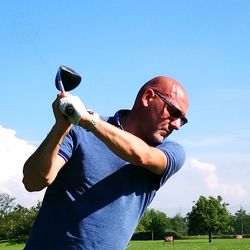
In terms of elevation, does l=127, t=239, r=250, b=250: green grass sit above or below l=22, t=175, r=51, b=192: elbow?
above

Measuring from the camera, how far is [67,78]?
11.8 feet

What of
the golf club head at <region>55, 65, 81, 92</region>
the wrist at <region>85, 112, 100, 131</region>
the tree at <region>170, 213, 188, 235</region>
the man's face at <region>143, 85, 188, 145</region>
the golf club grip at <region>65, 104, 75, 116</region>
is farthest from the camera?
the tree at <region>170, 213, 188, 235</region>

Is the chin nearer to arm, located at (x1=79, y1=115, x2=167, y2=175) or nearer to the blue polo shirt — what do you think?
arm, located at (x1=79, y1=115, x2=167, y2=175)

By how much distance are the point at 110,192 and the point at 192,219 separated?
102936 millimetres

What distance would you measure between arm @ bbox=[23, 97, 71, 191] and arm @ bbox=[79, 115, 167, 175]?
0.18m

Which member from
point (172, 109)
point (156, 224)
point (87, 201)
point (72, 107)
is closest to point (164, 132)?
point (172, 109)

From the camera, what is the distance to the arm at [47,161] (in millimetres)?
3396

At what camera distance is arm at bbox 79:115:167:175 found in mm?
3361

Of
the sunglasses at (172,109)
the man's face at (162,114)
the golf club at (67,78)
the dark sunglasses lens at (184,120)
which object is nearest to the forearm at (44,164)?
the golf club at (67,78)

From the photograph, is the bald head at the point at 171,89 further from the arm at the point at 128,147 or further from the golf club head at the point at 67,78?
the golf club head at the point at 67,78

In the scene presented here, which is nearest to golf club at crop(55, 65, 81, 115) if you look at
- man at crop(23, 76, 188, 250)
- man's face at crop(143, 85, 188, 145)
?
man at crop(23, 76, 188, 250)

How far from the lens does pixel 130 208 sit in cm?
415

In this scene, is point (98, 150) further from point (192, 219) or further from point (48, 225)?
point (192, 219)

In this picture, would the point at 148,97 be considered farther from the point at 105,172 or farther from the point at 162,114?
the point at 105,172
